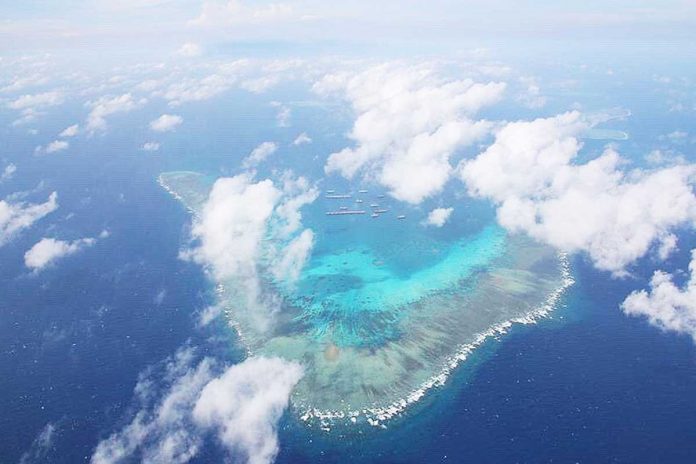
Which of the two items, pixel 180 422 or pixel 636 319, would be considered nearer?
pixel 180 422

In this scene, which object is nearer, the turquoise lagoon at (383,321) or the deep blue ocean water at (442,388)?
the deep blue ocean water at (442,388)

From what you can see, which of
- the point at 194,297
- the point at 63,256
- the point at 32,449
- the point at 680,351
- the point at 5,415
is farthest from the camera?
the point at 63,256

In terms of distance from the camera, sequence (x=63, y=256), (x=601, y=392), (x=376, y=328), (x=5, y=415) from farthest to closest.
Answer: (x=63, y=256) → (x=376, y=328) → (x=601, y=392) → (x=5, y=415)

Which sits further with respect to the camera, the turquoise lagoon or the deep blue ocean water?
the turquoise lagoon

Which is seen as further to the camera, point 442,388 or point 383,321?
point 383,321

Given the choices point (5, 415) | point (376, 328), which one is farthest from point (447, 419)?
point (5, 415)

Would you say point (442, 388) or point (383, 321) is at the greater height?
point (442, 388)

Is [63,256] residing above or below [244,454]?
below

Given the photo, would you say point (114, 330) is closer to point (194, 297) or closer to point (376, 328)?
point (194, 297)
